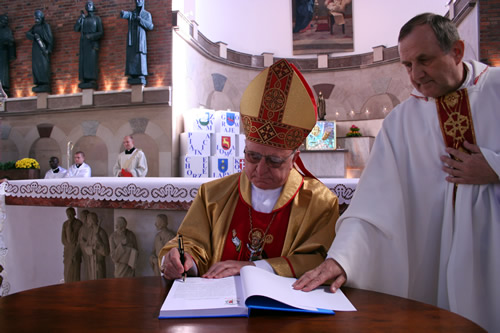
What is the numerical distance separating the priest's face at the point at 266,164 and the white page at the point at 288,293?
55cm

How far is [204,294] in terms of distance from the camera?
3.69 ft

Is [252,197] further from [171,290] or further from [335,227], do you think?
[171,290]

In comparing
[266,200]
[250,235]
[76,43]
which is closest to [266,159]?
[266,200]

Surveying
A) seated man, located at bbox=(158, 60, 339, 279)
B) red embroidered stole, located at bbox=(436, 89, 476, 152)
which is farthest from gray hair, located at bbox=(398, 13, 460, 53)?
seated man, located at bbox=(158, 60, 339, 279)

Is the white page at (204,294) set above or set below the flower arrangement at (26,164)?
below

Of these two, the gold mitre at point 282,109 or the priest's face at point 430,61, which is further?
the gold mitre at point 282,109

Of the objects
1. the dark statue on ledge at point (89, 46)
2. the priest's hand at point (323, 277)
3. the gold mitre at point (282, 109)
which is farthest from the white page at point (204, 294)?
the dark statue on ledge at point (89, 46)

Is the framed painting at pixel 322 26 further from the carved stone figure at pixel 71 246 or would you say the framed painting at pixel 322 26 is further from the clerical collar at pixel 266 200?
the clerical collar at pixel 266 200

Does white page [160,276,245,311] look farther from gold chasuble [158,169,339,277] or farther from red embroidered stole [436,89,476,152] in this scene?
red embroidered stole [436,89,476,152]

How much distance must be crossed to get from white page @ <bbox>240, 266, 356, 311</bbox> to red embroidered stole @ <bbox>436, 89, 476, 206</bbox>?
2.55ft

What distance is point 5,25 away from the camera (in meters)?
10.8

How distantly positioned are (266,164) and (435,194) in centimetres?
73

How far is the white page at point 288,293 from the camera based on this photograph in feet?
3.21

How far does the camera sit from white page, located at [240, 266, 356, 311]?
3.21 feet
